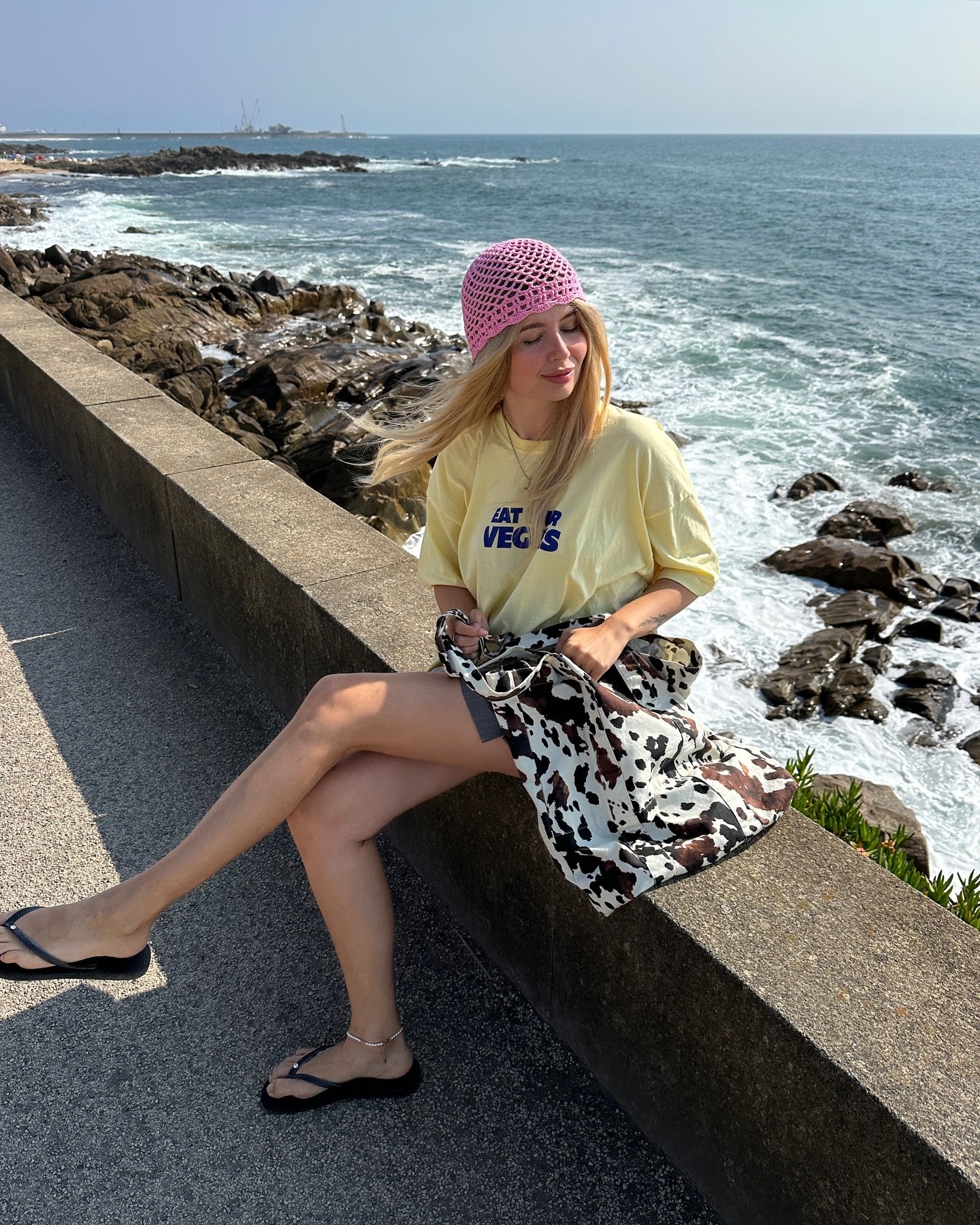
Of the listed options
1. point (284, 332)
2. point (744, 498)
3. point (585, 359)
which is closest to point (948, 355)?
point (744, 498)

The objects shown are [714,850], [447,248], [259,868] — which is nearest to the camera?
[714,850]

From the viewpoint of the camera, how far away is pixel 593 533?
7.88ft

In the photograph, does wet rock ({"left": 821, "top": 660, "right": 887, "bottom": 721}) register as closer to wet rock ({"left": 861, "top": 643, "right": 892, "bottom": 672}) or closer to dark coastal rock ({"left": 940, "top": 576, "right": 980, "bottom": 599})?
wet rock ({"left": 861, "top": 643, "right": 892, "bottom": 672})

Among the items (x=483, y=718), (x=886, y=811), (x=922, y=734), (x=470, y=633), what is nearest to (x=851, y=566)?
(x=922, y=734)

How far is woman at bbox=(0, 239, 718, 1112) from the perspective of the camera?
2254 mm

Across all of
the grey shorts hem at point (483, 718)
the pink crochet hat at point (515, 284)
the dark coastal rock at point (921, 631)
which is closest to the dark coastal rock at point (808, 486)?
the dark coastal rock at point (921, 631)

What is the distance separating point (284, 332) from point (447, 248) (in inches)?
743

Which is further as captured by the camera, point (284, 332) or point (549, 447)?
point (284, 332)

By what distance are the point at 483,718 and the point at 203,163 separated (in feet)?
370

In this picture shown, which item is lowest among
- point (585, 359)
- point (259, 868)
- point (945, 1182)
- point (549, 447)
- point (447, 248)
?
point (447, 248)

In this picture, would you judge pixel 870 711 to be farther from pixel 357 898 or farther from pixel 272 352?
pixel 272 352

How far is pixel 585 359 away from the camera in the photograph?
2.46 m

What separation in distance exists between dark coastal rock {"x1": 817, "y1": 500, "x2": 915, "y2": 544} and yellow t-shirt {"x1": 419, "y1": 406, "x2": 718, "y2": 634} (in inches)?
333

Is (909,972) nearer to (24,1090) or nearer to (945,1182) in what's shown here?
(945,1182)
